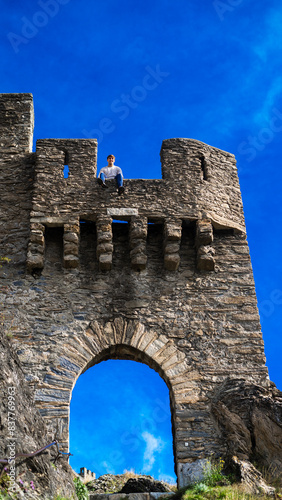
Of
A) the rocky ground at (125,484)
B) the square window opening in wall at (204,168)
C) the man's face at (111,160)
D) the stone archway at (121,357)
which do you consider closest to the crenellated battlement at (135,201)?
the square window opening in wall at (204,168)

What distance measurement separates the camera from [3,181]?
9461mm

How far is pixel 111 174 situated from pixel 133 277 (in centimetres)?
169

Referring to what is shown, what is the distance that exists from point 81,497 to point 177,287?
131 inches

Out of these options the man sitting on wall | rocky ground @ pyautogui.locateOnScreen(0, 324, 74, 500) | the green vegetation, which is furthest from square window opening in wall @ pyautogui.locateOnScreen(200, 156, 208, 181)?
the green vegetation

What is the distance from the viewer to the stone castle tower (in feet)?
25.9

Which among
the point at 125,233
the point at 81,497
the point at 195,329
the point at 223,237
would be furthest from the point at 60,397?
the point at 223,237

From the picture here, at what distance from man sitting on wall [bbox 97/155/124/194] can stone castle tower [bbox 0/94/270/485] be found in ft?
0.43

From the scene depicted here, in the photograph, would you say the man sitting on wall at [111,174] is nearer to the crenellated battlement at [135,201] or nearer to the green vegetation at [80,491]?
the crenellated battlement at [135,201]

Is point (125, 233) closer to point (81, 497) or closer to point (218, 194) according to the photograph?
point (218, 194)

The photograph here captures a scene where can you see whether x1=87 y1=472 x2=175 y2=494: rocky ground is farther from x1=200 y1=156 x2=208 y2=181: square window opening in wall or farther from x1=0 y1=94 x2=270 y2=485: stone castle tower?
x1=200 y1=156 x2=208 y2=181: square window opening in wall

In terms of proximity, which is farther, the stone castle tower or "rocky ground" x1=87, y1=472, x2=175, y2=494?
"rocky ground" x1=87, y1=472, x2=175, y2=494

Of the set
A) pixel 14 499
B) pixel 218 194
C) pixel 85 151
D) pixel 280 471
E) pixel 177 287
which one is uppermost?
pixel 85 151

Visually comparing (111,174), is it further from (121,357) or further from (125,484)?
(125,484)

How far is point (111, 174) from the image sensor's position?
30.2 feet
